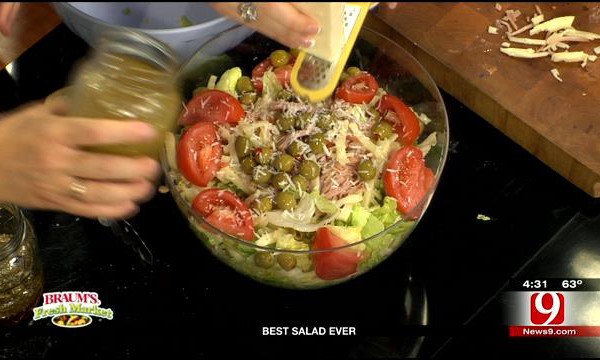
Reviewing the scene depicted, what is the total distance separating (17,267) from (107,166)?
0.36 m

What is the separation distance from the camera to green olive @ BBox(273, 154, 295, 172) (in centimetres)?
144

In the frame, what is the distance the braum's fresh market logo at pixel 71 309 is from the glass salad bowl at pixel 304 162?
0.80 ft

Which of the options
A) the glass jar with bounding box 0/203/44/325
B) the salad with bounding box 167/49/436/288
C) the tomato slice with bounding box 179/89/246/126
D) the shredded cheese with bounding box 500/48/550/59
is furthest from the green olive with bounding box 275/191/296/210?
the shredded cheese with bounding box 500/48/550/59

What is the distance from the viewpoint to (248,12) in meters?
1.36

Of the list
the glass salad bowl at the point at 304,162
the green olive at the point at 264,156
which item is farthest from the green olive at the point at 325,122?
the green olive at the point at 264,156

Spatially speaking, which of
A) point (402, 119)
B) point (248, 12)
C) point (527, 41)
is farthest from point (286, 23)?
point (527, 41)

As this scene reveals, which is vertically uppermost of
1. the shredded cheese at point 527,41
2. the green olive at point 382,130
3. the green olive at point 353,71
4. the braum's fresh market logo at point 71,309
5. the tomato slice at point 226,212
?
the shredded cheese at point 527,41

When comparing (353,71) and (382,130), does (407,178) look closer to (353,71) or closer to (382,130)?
(382,130)

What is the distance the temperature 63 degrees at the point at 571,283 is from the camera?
149cm

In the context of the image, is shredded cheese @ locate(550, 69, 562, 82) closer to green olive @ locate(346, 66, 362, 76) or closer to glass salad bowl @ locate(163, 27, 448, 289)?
glass salad bowl @ locate(163, 27, 448, 289)

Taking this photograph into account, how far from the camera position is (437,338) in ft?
4.75

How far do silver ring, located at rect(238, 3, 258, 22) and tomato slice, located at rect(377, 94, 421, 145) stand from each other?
33cm

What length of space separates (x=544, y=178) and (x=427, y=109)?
285mm

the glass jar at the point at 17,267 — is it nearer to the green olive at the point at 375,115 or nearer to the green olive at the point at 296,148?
the green olive at the point at 296,148
